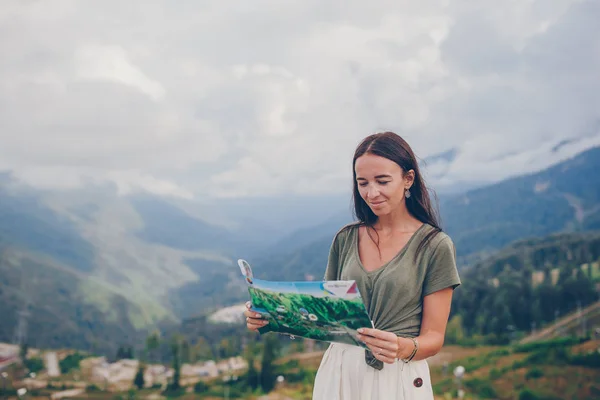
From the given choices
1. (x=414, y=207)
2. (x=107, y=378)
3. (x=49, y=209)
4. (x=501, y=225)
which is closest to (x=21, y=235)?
(x=49, y=209)

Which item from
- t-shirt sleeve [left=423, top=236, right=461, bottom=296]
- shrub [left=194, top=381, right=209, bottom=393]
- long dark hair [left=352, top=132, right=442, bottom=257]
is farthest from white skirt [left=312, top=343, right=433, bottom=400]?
shrub [left=194, top=381, right=209, bottom=393]

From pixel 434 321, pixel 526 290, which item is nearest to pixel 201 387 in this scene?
pixel 526 290

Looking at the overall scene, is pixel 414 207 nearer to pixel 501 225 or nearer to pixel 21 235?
pixel 501 225

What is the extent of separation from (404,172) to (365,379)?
58 centimetres

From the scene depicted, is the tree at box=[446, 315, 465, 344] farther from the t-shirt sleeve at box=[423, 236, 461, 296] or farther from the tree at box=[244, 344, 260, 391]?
the t-shirt sleeve at box=[423, 236, 461, 296]

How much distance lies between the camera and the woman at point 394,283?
1535 mm

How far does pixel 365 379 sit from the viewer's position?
156 cm

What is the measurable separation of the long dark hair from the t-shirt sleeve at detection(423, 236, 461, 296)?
0.16ft

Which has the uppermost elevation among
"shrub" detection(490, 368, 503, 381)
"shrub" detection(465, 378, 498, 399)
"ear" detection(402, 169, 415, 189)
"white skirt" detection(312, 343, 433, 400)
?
"ear" detection(402, 169, 415, 189)

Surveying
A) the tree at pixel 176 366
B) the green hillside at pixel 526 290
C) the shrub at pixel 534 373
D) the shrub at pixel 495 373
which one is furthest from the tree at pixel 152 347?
the shrub at pixel 534 373

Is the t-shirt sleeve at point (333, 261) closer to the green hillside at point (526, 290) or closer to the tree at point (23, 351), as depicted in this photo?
the green hillside at point (526, 290)

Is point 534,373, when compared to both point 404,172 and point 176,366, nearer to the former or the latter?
point 176,366

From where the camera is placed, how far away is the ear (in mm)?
1641

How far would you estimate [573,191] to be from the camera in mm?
20094
